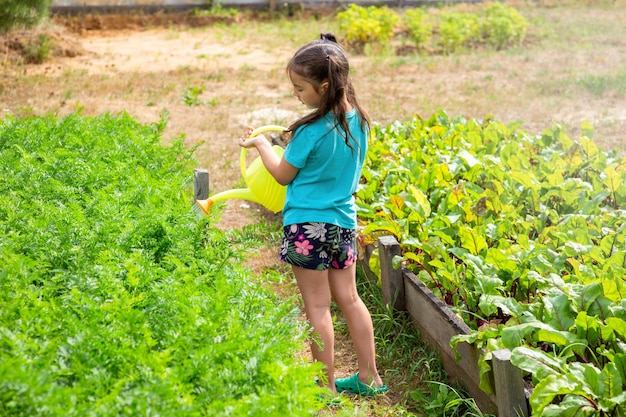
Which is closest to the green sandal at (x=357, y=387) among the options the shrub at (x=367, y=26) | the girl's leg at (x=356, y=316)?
the girl's leg at (x=356, y=316)

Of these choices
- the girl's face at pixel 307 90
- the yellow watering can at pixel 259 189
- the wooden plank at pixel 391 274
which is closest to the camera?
the girl's face at pixel 307 90

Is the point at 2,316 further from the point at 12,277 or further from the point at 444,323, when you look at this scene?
the point at 444,323

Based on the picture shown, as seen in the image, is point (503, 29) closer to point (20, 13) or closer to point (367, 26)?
point (367, 26)

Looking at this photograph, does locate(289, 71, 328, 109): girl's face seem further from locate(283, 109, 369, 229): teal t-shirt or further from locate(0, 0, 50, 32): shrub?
locate(0, 0, 50, 32): shrub

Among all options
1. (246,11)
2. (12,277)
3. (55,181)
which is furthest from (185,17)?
(12,277)

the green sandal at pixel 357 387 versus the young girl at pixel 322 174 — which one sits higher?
the young girl at pixel 322 174

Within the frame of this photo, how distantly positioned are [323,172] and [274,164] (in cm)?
22

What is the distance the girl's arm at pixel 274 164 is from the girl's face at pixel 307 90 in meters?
0.27

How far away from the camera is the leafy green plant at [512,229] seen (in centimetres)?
318

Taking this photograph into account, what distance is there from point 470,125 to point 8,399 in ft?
15.1

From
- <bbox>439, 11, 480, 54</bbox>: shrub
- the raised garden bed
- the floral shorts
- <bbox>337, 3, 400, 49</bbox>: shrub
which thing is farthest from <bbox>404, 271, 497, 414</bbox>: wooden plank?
<bbox>337, 3, 400, 49</bbox>: shrub

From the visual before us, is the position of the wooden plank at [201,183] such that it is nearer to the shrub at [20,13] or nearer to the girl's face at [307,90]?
the girl's face at [307,90]

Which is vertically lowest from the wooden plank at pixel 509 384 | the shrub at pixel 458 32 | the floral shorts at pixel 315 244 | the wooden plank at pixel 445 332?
the shrub at pixel 458 32

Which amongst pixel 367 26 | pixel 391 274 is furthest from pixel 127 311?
pixel 367 26
